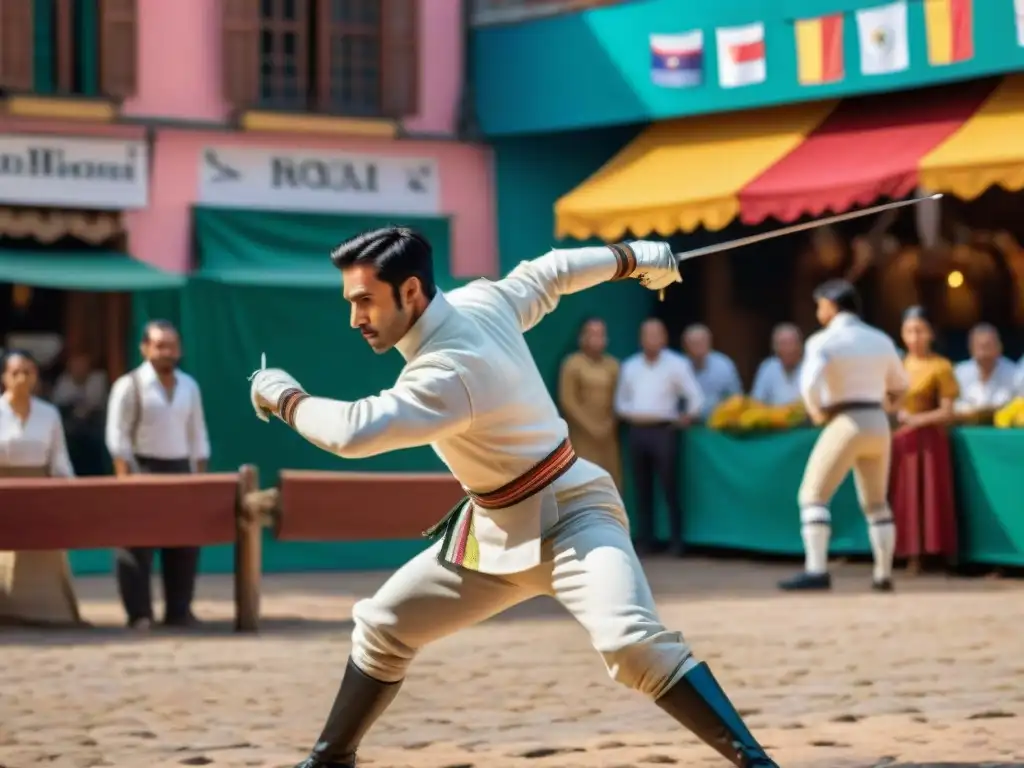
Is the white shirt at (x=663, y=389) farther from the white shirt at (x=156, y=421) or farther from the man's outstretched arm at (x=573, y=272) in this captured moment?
the man's outstretched arm at (x=573, y=272)

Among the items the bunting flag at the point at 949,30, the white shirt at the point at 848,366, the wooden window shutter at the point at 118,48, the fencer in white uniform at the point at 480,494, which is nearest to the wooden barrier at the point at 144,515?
the white shirt at the point at 848,366

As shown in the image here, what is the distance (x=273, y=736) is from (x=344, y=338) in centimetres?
850

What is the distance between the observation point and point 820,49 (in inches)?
609

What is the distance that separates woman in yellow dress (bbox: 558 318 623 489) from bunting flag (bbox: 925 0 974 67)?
3281 millimetres

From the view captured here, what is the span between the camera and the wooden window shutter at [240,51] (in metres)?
16.8

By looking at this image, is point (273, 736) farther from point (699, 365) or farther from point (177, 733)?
point (699, 365)

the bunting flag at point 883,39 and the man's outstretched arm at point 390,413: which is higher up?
the bunting flag at point 883,39

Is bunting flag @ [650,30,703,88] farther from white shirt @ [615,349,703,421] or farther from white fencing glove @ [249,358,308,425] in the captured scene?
white fencing glove @ [249,358,308,425]

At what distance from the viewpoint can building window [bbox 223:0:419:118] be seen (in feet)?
55.2

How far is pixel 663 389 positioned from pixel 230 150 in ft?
13.7

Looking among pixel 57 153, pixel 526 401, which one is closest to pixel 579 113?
pixel 57 153

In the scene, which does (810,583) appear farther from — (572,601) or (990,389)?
(572,601)

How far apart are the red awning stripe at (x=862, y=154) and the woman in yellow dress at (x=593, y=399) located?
1.64 meters

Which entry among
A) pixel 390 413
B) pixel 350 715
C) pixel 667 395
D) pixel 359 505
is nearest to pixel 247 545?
pixel 359 505
